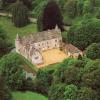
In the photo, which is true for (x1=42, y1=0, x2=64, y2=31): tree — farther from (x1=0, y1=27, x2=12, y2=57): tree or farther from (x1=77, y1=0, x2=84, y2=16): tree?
(x1=0, y1=27, x2=12, y2=57): tree

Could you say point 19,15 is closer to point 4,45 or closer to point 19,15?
point 19,15

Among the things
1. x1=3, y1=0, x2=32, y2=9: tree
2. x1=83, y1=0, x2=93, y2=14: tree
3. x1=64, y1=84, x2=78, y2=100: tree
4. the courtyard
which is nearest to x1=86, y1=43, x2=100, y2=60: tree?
the courtyard

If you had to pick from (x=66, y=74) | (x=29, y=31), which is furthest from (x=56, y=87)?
(x=29, y=31)

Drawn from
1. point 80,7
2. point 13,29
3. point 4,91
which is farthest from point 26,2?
point 4,91

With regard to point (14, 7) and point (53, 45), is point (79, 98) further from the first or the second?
point (14, 7)

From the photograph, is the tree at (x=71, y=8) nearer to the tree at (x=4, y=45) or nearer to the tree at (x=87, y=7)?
the tree at (x=87, y=7)
